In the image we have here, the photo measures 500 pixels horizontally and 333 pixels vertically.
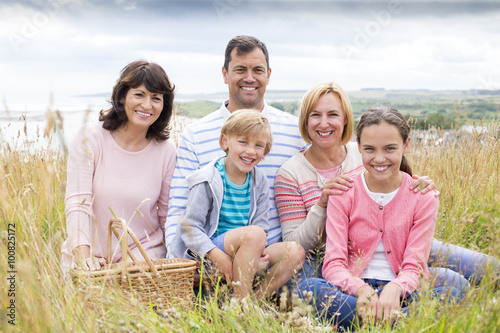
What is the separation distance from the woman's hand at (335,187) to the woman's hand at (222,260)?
0.65m

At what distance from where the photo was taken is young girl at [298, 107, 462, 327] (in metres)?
2.60

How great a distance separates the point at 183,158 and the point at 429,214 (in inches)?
67.2

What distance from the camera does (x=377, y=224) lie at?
2730 mm

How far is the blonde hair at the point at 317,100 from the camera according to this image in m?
3.18

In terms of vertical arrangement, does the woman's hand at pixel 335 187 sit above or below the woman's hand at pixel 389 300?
above

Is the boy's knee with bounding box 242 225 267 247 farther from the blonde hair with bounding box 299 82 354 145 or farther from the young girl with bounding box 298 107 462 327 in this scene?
the blonde hair with bounding box 299 82 354 145

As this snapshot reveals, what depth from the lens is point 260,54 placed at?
3.67 m

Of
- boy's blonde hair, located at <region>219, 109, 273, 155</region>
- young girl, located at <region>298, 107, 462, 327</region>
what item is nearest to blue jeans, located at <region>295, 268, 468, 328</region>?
young girl, located at <region>298, 107, 462, 327</region>

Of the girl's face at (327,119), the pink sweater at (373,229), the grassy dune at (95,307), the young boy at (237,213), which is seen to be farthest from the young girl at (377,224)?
the grassy dune at (95,307)

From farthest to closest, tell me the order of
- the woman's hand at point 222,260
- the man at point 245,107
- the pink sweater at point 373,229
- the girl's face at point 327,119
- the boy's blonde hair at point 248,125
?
the man at point 245,107, the girl's face at point 327,119, the boy's blonde hair at point 248,125, the woman's hand at point 222,260, the pink sweater at point 373,229

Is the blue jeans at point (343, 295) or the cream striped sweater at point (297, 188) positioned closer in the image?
the blue jeans at point (343, 295)

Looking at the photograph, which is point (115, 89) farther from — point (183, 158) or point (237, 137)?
point (237, 137)

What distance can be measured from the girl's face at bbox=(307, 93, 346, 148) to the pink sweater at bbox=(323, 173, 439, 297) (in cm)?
45

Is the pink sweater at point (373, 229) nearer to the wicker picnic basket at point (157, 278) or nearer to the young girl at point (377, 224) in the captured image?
the young girl at point (377, 224)
